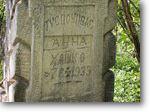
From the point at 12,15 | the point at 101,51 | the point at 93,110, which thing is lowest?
the point at 93,110

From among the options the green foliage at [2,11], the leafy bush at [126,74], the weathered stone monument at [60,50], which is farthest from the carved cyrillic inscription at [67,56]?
the green foliage at [2,11]

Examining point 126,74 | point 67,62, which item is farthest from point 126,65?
point 67,62

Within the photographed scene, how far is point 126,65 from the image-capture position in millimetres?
4320

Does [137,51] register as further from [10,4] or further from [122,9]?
[10,4]

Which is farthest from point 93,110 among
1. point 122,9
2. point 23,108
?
point 122,9

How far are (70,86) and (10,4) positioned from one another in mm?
670

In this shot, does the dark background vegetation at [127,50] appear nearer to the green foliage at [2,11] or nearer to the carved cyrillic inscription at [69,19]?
the green foliage at [2,11]

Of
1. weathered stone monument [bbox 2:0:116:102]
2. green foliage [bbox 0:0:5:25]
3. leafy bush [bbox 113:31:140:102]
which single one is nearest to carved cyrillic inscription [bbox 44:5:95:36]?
weathered stone monument [bbox 2:0:116:102]

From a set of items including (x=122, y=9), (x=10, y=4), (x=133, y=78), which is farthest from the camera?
(x=122, y=9)

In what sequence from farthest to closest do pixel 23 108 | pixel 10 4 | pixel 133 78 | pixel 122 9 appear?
1. pixel 122 9
2. pixel 133 78
3. pixel 10 4
4. pixel 23 108

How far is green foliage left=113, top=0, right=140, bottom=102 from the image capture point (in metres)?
3.78

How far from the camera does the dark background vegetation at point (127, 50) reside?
3.86m

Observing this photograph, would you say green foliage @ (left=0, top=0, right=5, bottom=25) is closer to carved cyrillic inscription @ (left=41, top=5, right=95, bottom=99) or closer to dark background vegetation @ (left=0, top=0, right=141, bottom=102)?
dark background vegetation @ (left=0, top=0, right=141, bottom=102)

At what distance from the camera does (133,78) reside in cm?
393
